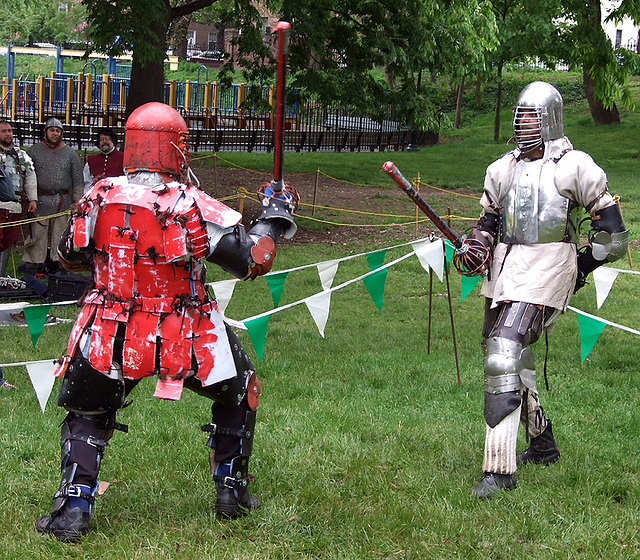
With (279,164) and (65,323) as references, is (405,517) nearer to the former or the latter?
(279,164)

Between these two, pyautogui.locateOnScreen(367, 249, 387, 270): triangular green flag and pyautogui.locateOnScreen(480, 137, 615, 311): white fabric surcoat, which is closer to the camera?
pyautogui.locateOnScreen(480, 137, 615, 311): white fabric surcoat

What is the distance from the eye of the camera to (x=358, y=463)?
453 centimetres

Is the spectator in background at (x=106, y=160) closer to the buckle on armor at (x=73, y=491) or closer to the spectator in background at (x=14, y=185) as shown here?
the spectator in background at (x=14, y=185)

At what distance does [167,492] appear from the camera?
164 inches

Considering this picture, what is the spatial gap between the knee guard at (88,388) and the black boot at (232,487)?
0.57 m

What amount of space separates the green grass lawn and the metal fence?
45.9 ft

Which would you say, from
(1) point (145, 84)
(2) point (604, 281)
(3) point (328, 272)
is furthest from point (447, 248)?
(1) point (145, 84)

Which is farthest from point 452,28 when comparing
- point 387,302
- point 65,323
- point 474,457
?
point 474,457

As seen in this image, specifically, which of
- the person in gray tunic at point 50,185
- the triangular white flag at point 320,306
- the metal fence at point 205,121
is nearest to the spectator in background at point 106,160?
the person in gray tunic at point 50,185

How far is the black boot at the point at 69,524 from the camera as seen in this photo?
3527mm

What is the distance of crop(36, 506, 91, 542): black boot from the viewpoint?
3527 millimetres

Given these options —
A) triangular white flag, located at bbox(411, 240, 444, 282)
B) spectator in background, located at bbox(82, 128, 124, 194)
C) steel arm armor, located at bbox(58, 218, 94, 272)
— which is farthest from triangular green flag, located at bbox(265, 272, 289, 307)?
spectator in background, located at bbox(82, 128, 124, 194)

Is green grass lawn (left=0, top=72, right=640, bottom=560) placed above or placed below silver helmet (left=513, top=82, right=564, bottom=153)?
below

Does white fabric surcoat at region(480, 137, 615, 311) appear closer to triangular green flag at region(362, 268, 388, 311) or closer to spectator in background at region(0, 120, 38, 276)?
triangular green flag at region(362, 268, 388, 311)
